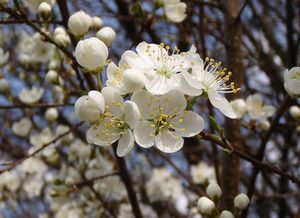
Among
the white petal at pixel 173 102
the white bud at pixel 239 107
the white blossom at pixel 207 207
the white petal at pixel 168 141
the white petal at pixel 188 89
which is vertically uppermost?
the white petal at pixel 188 89

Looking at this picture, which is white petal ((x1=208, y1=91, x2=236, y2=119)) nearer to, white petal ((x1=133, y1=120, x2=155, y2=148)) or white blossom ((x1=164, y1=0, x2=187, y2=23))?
white petal ((x1=133, y1=120, x2=155, y2=148))

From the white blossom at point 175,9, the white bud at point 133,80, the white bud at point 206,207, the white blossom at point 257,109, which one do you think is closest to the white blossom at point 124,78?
the white bud at point 133,80

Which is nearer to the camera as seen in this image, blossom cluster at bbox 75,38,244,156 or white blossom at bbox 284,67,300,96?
blossom cluster at bbox 75,38,244,156

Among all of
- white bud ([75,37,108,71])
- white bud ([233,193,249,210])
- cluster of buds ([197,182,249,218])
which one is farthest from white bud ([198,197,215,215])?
white bud ([75,37,108,71])

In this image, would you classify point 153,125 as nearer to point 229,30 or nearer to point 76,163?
point 229,30

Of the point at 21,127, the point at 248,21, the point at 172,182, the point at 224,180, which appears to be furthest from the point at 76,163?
the point at 248,21

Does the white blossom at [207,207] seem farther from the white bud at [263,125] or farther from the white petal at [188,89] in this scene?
the white bud at [263,125]
